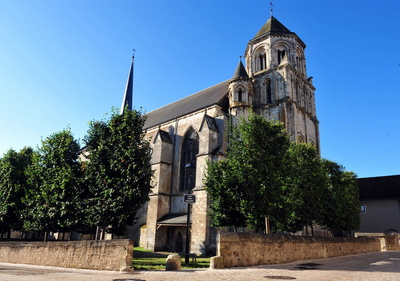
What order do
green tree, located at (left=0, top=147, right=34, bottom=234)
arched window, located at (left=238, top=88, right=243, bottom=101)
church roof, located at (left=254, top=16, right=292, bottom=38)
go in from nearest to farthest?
1. green tree, located at (left=0, top=147, right=34, bottom=234)
2. arched window, located at (left=238, top=88, right=243, bottom=101)
3. church roof, located at (left=254, top=16, right=292, bottom=38)

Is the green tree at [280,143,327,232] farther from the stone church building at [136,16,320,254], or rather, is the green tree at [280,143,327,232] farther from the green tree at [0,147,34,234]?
the green tree at [0,147,34,234]

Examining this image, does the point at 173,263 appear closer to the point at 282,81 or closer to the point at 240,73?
the point at 240,73

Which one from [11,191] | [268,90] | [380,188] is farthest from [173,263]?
[380,188]

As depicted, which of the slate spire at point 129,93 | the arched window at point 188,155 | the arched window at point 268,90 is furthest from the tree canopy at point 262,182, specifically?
the slate spire at point 129,93

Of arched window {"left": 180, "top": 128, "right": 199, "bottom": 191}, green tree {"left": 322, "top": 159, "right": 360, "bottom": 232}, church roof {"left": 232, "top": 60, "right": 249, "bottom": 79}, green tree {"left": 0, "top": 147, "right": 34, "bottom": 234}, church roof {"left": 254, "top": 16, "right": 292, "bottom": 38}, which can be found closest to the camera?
green tree {"left": 322, "top": 159, "right": 360, "bottom": 232}

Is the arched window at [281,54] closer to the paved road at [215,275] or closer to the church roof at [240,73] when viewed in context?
the church roof at [240,73]

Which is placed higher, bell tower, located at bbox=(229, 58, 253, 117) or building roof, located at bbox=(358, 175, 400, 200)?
bell tower, located at bbox=(229, 58, 253, 117)

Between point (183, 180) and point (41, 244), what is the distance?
46.9 feet

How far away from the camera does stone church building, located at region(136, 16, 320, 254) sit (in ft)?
74.4

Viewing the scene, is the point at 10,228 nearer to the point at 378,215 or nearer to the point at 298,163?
the point at 298,163

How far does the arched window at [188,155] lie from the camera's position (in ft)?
83.8

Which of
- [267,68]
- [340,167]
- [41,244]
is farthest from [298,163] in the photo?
[41,244]

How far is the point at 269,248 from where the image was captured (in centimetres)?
1136

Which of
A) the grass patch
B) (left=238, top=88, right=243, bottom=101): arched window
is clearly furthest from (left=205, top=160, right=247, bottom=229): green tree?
(left=238, top=88, right=243, bottom=101): arched window
